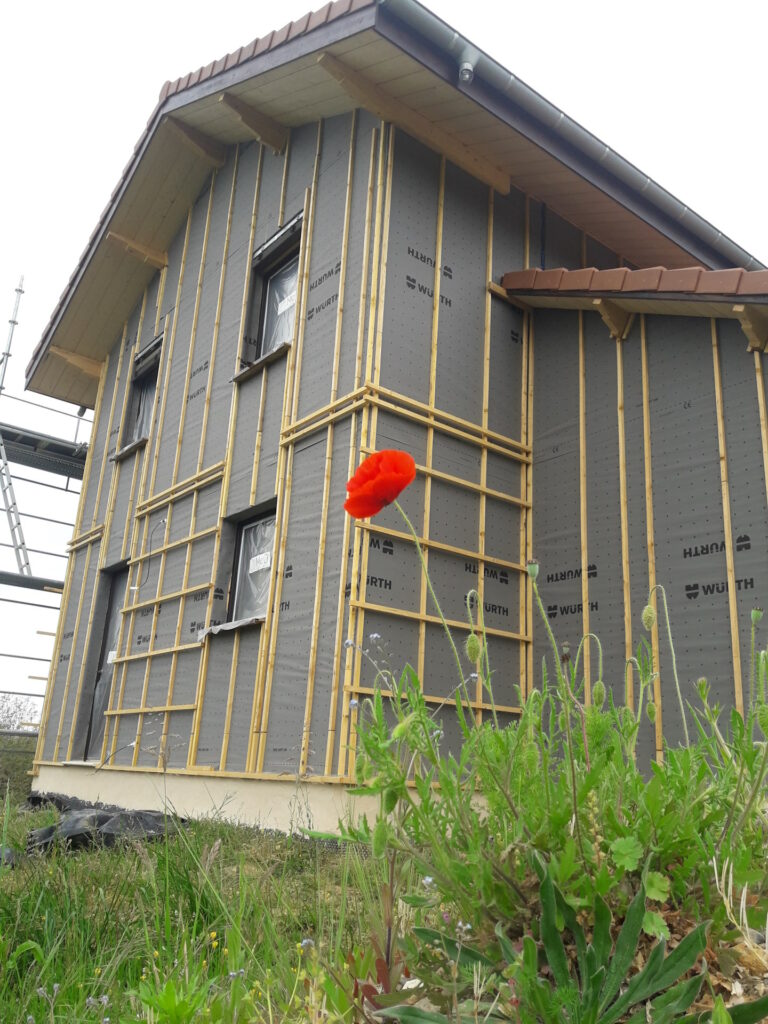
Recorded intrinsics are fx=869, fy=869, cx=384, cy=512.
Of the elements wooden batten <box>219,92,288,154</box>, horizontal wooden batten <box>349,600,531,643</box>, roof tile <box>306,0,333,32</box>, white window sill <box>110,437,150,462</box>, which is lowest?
horizontal wooden batten <box>349,600,531,643</box>

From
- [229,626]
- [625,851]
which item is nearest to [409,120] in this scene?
[229,626]

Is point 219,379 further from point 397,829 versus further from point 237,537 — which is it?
point 397,829

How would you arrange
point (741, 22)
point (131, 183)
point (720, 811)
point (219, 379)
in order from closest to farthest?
point (720, 811)
point (219, 379)
point (131, 183)
point (741, 22)

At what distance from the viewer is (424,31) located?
6730 mm

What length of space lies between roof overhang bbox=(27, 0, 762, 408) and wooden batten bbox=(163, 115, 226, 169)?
1 centimetres

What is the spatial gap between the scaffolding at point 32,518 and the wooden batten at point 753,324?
41.5 feet

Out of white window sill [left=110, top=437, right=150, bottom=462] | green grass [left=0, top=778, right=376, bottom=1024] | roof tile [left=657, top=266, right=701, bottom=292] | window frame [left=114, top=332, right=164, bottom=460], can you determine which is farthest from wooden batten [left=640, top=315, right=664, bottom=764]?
window frame [left=114, top=332, right=164, bottom=460]

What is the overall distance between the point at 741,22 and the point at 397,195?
23513mm

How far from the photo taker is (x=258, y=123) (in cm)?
901

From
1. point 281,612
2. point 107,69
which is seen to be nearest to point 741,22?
point 107,69

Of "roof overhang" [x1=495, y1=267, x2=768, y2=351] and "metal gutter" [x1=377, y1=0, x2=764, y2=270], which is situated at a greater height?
"metal gutter" [x1=377, y1=0, x2=764, y2=270]

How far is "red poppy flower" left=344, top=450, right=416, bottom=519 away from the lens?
6.01 feet

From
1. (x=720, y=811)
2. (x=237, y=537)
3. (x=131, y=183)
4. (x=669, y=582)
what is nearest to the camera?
(x=720, y=811)

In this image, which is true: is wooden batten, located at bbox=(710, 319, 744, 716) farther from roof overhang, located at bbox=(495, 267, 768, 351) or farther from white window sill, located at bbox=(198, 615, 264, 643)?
white window sill, located at bbox=(198, 615, 264, 643)
